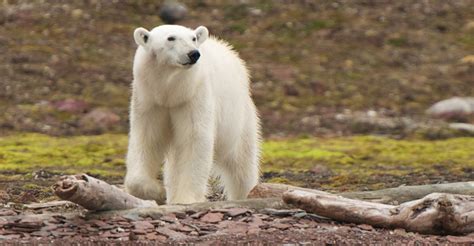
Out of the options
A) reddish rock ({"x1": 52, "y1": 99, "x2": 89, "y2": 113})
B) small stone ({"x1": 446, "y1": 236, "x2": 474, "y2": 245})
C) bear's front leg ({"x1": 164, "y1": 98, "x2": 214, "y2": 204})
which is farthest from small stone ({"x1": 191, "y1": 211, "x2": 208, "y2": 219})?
reddish rock ({"x1": 52, "y1": 99, "x2": 89, "y2": 113})

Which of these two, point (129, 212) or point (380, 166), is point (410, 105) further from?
point (129, 212)

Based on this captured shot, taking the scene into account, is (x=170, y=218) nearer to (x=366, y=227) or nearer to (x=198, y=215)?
(x=198, y=215)

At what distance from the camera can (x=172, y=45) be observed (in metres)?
10.5

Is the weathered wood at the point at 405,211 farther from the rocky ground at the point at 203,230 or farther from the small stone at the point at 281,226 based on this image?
the small stone at the point at 281,226

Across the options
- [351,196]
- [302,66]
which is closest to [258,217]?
[351,196]

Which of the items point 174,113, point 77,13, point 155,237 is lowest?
point 155,237

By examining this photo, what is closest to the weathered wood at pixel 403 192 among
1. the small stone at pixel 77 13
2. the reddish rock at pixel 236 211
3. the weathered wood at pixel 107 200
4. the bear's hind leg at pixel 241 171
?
the weathered wood at pixel 107 200

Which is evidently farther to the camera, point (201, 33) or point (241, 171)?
point (241, 171)

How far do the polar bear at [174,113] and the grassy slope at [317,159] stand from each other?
4.62 metres

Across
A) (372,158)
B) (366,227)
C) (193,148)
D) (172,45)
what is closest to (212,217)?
(366,227)

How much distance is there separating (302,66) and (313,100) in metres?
2.81

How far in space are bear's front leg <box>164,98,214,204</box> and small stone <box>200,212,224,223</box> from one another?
1.57 metres

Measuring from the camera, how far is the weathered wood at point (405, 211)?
28.9ft

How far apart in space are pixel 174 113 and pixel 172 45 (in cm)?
77
